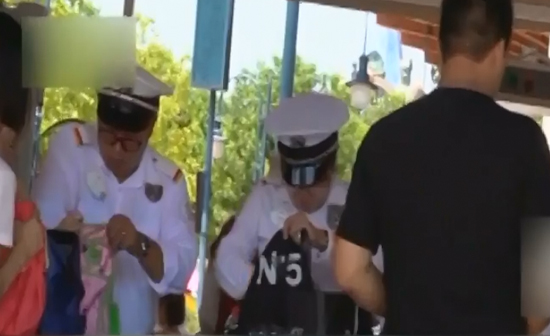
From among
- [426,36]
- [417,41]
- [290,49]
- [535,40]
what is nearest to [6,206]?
[290,49]

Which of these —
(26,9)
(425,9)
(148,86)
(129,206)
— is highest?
(425,9)

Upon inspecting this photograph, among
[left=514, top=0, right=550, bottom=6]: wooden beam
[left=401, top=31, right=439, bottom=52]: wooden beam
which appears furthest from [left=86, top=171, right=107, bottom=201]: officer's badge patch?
[left=401, top=31, right=439, bottom=52]: wooden beam

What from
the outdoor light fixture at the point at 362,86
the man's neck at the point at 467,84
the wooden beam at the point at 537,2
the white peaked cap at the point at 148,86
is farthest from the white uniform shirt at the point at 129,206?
the wooden beam at the point at 537,2

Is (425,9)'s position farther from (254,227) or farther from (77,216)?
(77,216)

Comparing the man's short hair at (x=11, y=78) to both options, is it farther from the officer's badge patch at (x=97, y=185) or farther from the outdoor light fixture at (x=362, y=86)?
the outdoor light fixture at (x=362, y=86)

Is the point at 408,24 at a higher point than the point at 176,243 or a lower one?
higher

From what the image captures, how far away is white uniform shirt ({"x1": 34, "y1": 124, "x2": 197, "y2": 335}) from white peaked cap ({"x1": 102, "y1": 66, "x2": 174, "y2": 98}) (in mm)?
137

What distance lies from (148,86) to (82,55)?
437mm

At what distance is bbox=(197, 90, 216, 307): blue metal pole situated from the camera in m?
2.00

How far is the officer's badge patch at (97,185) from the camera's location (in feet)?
5.80

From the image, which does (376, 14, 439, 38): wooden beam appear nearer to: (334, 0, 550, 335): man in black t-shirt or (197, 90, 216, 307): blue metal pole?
(197, 90, 216, 307): blue metal pole

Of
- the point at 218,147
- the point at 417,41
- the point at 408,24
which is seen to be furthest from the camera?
the point at 417,41

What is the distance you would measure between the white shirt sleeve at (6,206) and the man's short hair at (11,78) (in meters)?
0.14

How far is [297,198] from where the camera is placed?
1853mm
